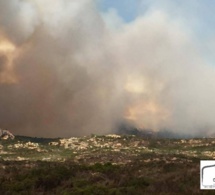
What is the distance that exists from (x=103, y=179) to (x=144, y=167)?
18.3 metres

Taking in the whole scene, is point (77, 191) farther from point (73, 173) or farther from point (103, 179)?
point (73, 173)

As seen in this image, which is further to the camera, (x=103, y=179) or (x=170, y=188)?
(x=103, y=179)

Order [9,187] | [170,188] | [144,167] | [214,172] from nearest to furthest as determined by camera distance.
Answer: [214,172] → [170,188] → [9,187] → [144,167]

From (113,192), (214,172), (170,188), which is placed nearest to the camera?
(214,172)

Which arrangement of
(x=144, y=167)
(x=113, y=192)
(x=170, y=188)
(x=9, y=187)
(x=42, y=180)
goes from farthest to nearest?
1. (x=144, y=167)
2. (x=42, y=180)
3. (x=9, y=187)
4. (x=170, y=188)
5. (x=113, y=192)

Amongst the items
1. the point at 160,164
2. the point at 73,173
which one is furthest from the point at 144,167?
the point at 73,173

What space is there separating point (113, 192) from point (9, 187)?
11.9 meters

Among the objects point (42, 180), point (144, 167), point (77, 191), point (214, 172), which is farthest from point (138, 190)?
point (144, 167)

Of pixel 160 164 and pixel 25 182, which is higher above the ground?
pixel 160 164

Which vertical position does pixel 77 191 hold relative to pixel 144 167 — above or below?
below

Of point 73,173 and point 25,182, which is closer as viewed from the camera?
point 25,182

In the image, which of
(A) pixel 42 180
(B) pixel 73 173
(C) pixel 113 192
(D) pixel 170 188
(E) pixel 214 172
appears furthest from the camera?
(B) pixel 73 173

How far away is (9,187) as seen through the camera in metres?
42.4

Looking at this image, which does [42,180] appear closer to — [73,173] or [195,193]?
[73,173]
